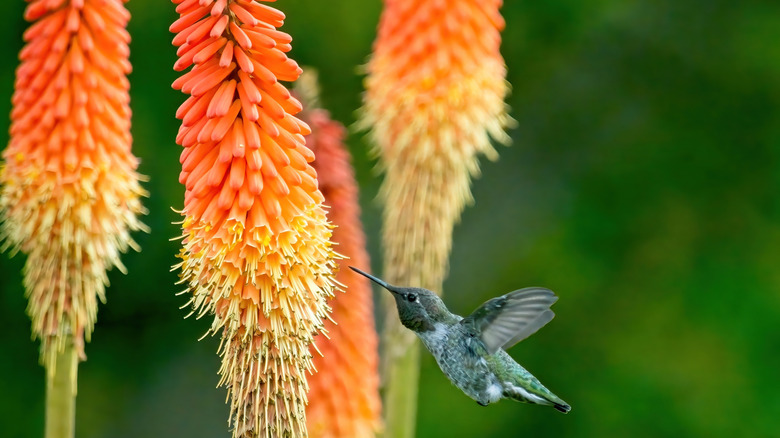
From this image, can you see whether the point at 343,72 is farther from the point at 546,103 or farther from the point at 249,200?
the point at 249,200

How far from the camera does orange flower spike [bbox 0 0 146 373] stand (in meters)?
2.95

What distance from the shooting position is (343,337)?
137 inches

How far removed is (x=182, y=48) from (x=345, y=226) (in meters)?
1.09

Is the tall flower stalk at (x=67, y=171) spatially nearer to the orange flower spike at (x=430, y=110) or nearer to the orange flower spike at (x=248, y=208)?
the orange flower spike at (x=248, y=208)

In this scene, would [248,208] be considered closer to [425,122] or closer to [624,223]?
[425,122]

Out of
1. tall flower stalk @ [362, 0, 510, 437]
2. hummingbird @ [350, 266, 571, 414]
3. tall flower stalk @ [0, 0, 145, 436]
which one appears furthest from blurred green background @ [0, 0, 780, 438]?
→ tall flower stalk @ [0, 0, 145, 436]

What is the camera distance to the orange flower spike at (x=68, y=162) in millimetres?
2949

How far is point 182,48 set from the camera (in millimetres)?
Result: 2400

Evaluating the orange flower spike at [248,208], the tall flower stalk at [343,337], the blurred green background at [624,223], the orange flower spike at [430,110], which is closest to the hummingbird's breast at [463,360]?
the tall flower stalk at [343,337]

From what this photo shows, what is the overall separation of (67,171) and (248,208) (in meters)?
0.81

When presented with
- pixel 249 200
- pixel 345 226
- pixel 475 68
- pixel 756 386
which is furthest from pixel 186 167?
pixel 756 386

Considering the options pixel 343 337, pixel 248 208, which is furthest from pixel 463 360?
pixel 248 208

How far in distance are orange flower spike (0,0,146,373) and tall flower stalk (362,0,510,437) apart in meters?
1.12

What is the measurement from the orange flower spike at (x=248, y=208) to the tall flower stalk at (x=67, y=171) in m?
0.59
